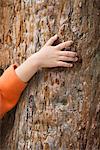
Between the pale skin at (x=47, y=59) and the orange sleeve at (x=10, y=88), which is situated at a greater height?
the pale skin at (x=47, y=59)

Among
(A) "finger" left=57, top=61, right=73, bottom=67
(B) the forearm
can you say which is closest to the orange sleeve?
(B) the forearm

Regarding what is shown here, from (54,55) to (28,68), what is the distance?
9cm

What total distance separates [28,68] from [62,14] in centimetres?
18

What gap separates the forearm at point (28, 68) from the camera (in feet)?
3.41

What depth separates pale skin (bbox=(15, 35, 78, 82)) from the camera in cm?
100

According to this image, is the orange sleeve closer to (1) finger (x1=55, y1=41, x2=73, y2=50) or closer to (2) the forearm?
(2) the forearm

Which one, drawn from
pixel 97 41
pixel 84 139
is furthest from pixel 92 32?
pixel 84 139

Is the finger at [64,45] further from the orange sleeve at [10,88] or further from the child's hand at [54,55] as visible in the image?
the orange sleeve at [10,88]

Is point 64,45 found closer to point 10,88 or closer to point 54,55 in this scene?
point 54,55

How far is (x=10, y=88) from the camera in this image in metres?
1.09

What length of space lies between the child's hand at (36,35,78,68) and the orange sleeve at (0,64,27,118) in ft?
0.31

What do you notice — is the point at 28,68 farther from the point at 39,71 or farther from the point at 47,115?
the point at 47,115

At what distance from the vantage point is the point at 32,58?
1.04m

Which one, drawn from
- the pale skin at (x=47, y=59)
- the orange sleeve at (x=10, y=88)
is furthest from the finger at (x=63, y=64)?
the orange sleeve at (x=10, y=88)
